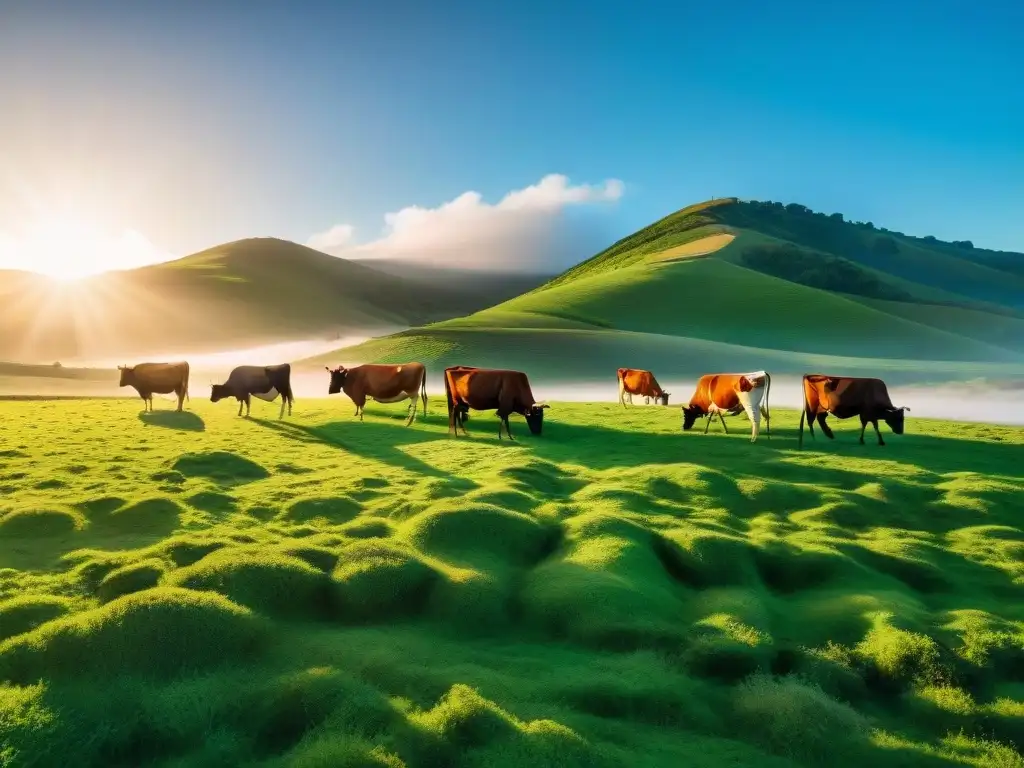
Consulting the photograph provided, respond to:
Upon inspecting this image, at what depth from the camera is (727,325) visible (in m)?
92.6

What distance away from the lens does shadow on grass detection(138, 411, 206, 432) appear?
2231cm

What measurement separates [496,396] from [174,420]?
11.6 meters

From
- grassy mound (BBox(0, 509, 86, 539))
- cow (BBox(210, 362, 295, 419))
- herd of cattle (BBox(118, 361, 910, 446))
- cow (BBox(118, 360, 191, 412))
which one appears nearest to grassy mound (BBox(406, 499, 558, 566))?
grassy mound (BBox(0, 509, 86, 539))

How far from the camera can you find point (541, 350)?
6172cm

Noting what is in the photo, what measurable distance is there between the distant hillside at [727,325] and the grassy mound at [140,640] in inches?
1948

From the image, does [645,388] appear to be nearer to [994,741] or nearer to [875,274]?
[994,741]

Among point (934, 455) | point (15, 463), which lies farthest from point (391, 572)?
point (934, 455)

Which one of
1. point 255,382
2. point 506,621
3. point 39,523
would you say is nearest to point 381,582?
point 506,621

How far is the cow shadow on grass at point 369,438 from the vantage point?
1698 cm

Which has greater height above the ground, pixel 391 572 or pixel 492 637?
pixel 391 572

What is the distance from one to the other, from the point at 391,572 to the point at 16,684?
3604 mm

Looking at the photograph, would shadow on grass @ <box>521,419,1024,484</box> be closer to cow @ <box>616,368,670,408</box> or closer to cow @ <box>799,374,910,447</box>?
cow @ <box>799,374,910,447</box>

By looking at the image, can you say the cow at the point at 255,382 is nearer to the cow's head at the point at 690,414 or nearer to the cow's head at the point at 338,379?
the cow's head at the point at 338,379

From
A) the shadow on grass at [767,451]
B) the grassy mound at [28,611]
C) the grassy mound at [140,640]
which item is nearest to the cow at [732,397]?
the shadow on grass at [767,451]
